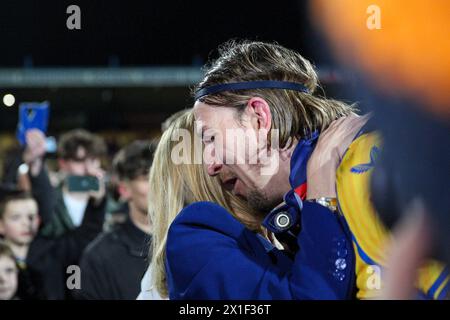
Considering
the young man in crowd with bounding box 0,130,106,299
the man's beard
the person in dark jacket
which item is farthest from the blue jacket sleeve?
the young man in crowd with bounding box 0,130,106,299

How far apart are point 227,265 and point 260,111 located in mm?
276

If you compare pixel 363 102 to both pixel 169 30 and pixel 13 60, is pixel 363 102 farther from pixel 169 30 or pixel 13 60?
pixel 13 60

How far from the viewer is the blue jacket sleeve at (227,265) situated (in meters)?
1.10

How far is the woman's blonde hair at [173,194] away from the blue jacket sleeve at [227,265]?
0.61ft

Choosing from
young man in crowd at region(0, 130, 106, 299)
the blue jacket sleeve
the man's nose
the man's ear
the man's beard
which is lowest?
young man in crowd at region(0, 130, 106, 299)

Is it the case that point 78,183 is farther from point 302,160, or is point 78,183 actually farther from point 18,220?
point 302,160

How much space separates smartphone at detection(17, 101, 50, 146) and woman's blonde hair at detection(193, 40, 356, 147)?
1447 mm

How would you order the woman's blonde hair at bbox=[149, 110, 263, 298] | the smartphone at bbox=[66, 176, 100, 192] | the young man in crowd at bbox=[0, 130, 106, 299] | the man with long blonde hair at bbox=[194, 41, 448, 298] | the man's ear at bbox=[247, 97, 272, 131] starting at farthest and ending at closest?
the smartphone at bbox=[66, 176, 100, 192], the young man in crowd at bbox=[0, 130, 106, 299], the woman's blonde hair at bbox=[149, 110, 263, 298], the man's ear at bbox=[247, 97, 272, 131], the man with long blonde hair at bbox=[194, 41, 448, 298]

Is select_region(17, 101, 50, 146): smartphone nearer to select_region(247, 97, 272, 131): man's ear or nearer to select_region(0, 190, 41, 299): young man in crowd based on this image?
select_region(0, 190, 41, 299): young man in crowd

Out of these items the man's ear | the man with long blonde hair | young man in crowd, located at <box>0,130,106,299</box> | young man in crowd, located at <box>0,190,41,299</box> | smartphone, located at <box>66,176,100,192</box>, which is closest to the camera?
the man with long blonde hair

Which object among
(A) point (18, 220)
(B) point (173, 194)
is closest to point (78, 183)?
(A) point (18, 220)

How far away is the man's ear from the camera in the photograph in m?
1.25

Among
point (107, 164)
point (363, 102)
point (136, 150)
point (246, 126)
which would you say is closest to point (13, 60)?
point (136, 150)

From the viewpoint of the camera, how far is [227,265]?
3.76 feet
